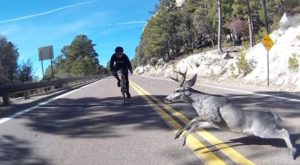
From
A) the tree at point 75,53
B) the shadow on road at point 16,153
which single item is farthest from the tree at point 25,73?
the tree at point 75,53

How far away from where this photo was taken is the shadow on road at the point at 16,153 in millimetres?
5975

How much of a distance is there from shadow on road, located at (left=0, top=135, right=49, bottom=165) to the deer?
2.23 m

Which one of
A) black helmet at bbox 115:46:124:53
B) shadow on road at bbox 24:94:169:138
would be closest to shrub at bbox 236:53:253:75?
black helmet at bbox 115:46:124:53

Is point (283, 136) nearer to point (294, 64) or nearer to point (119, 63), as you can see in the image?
point (119, 63)

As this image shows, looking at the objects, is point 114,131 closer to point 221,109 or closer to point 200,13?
point 221,109

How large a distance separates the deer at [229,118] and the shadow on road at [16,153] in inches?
87.8

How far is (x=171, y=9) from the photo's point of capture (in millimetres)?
81562

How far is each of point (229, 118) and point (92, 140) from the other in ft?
8.51

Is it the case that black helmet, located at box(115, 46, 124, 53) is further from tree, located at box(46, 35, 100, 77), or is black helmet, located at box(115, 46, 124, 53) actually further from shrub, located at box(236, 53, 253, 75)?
tree, located at box(46, 35, 100, 77)

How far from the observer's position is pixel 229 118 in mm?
5980

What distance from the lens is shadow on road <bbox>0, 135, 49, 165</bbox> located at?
19.6 feet

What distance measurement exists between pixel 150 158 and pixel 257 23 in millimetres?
58364

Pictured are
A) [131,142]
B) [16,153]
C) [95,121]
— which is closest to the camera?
[16,153]

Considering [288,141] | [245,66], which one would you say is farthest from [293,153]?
[245,66]
